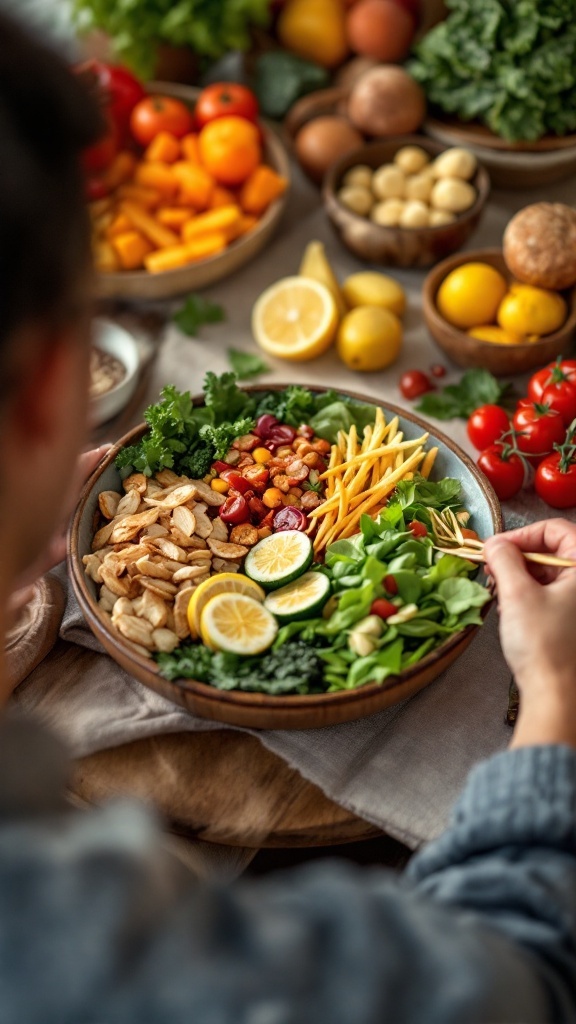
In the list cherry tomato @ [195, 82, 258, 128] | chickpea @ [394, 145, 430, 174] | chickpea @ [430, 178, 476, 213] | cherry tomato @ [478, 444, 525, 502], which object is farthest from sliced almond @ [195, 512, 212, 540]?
cherry tomato @ [195, 82, 258, 128]

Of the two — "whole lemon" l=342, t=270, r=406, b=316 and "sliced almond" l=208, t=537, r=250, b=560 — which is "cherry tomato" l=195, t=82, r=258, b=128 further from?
"sliced almond" l=208, t=537, r=250, b=560

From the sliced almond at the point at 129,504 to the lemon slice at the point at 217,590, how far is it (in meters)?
0.24

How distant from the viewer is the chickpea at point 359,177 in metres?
2.70

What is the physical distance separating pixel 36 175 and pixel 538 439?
1517mm

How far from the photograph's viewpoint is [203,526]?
1.80m

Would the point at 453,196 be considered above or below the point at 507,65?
below

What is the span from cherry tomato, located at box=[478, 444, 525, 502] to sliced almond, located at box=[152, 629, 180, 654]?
31.8 inches

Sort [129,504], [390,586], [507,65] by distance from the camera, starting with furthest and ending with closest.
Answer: [507,65]
[129,504]
[390,586]

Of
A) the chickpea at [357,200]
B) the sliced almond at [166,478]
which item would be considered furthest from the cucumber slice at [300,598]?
the chickpea at [357,200]

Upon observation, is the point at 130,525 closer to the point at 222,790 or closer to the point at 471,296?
the point at 222,790

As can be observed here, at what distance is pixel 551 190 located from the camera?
2939 millimetres

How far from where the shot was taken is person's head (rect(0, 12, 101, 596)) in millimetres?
734

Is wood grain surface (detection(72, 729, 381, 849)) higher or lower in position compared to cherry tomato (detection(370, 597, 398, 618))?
lower

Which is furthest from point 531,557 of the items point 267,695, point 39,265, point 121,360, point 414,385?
point 121,360
